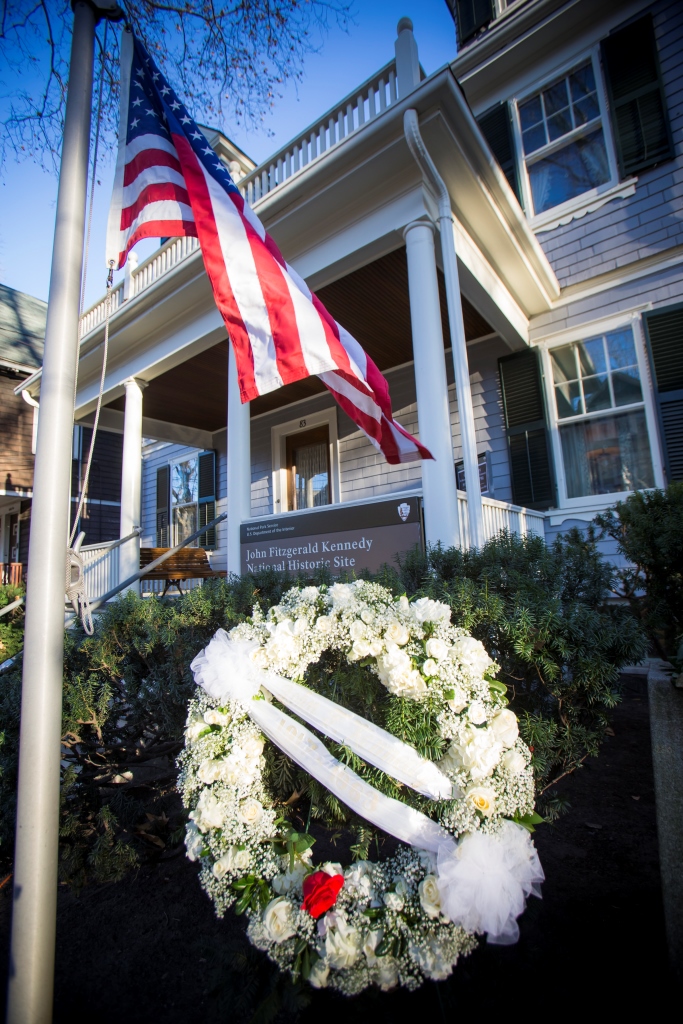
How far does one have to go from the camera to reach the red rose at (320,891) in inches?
52.6

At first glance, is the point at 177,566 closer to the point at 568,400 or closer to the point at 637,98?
the point at 568,400

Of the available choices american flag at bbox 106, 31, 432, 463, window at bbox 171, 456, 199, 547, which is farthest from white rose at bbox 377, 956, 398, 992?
window at bbox 171, 456, 199, 547

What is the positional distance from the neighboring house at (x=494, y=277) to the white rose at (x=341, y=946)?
3.22m

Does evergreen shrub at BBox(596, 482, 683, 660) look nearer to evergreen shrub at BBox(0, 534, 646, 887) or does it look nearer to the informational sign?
evergreen shrub at BBox(0, 534, 646, 887)

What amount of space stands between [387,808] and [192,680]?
3.78 feet

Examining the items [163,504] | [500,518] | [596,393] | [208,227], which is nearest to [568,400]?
[596,393]

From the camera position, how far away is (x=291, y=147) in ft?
17.8

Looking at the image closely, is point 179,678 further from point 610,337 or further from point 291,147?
point 610,337

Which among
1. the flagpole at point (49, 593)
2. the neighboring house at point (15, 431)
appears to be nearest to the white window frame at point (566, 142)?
the flagpole at point (49, 593)

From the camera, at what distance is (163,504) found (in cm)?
1165

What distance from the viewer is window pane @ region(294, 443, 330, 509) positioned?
8891 millimetres

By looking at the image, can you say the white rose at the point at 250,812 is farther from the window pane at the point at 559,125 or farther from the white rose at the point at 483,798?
the window pane at the point at 559,125

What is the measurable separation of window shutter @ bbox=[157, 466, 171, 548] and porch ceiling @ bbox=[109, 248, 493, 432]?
1877mm

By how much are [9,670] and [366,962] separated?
8.21 ft
